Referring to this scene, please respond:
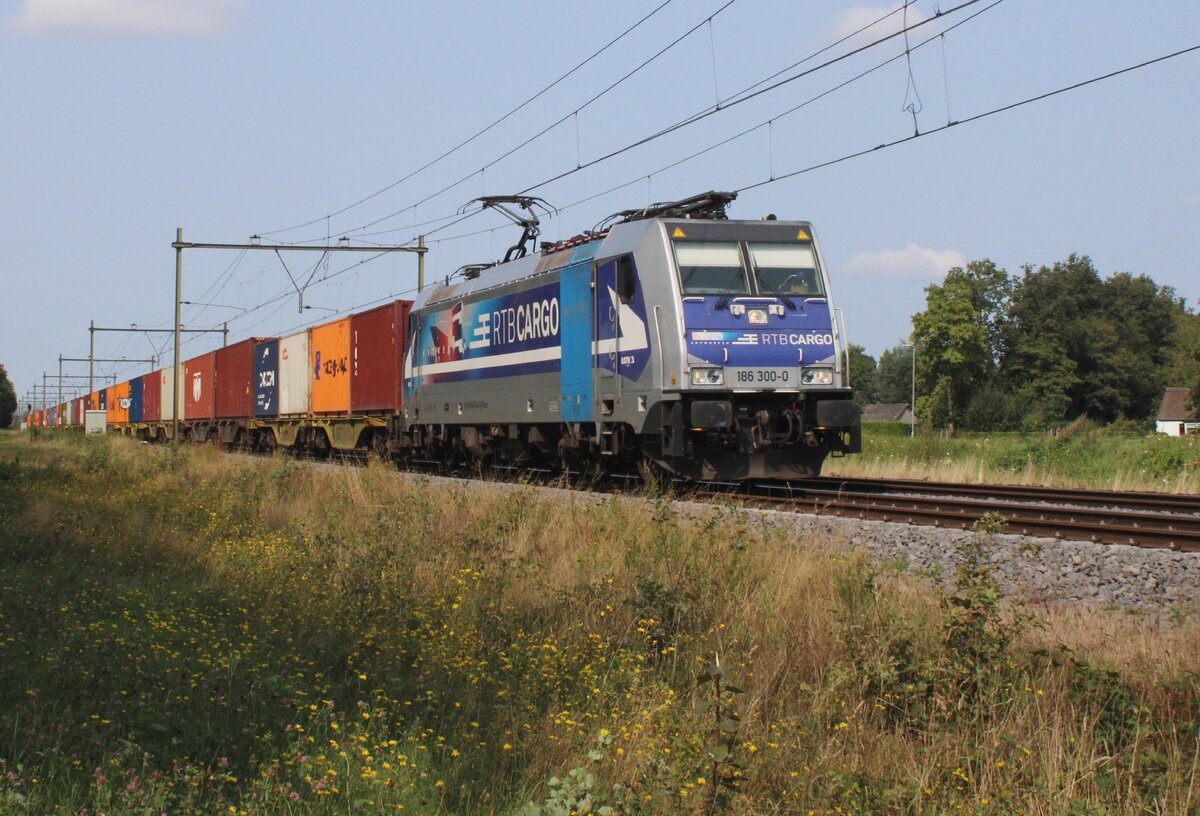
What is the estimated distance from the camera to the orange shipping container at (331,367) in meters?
28.5

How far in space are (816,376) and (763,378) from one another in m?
0.77

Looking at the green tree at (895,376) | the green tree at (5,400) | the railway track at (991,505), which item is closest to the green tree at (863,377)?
the green tree at (895,376)

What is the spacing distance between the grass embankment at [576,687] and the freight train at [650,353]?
4.42 metres

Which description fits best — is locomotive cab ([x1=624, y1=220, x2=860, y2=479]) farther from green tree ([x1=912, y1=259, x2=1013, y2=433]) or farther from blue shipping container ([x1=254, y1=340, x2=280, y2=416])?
green tree ([x1=912, y1=259, x2=1013, y2=433])

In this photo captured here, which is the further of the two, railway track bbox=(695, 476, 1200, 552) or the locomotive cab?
the locomotive cab

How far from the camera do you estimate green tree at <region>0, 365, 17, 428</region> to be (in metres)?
121

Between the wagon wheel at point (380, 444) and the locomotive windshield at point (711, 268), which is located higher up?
the locomotive windshield at point (711, 268)

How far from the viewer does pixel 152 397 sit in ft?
171

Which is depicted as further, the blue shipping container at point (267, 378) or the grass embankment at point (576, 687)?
the blue shipping container at point (267, 378)

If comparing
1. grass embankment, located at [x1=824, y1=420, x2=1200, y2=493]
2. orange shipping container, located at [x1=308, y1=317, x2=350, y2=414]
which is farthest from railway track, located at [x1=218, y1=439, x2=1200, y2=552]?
orange shipping container, located at [x1=308, y1=317, x2=350, y2=414]

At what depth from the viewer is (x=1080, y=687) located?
623cm

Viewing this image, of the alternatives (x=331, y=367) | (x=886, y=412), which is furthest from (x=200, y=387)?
(x=886, y=412)

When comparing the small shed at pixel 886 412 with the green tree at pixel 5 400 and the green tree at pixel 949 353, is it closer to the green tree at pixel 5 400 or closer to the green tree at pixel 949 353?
the green tree at pixel 949 353

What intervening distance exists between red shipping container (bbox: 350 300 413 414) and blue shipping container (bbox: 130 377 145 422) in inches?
1201
